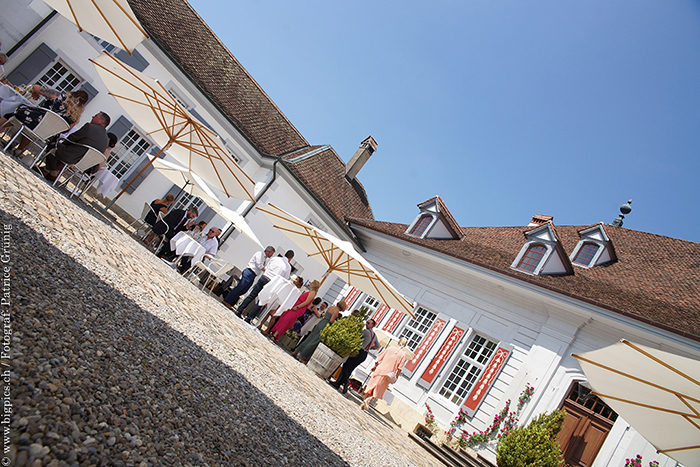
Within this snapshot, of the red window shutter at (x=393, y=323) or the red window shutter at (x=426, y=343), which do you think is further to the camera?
the red window shutter at (x=393, y=323)

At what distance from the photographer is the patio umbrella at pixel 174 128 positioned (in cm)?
833

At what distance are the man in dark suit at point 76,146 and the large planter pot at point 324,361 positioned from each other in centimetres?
566

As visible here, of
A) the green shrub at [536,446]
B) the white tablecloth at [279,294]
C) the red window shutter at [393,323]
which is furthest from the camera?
the red window shutter at [393,323]

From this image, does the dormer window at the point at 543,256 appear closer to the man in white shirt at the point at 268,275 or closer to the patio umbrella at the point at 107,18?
the man in white shirt at the point at 268,275

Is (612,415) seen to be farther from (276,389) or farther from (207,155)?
(207,155)

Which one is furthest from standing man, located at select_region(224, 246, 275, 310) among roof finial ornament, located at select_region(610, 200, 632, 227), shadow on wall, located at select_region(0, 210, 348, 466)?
roof finial ornament, located at select_region(610, 200, 632, 227)

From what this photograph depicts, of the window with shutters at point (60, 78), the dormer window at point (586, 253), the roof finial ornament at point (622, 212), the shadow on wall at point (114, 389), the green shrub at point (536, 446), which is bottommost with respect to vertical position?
the shadow on wall at point (114, 389)

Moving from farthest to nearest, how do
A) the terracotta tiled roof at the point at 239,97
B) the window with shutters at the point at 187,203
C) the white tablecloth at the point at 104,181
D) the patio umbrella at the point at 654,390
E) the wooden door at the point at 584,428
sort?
the window with shutters at the point at 187,203, the terracotta tiled roof at the point at 239,97, the wooden door at the point at 584,428, the white tablecloth at the point at 104,181, the patio umbrella at the point at 654,390

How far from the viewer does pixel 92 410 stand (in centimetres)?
218

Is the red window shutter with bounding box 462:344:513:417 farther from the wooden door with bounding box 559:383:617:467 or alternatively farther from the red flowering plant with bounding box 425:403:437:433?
the wooden door with bounding box 559:383:617:467

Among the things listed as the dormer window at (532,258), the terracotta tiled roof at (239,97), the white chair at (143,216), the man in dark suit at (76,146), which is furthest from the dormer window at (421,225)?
the man in dark suit at (76,146)

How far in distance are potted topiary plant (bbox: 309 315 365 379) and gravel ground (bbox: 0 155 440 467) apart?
293cm

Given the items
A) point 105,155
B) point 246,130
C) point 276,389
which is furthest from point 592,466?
point 246,130

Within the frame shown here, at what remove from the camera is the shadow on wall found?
2.01m
